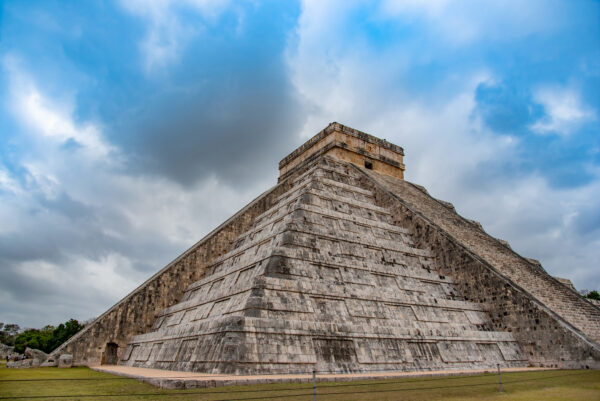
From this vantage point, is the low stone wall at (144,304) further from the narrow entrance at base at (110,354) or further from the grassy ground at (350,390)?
the grassy ground at (350,390)

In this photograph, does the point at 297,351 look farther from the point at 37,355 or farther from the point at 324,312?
the point at 37,355

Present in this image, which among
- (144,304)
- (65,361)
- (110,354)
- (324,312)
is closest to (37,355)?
(65,361)

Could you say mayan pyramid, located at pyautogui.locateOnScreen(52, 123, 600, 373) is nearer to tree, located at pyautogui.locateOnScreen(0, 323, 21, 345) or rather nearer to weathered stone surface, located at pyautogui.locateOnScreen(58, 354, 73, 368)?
weathered stone surface, located at pyautogui.locateOnScreen(58, 354, 73, 368)

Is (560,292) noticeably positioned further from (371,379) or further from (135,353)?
(135,353)

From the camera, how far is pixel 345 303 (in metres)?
10.1

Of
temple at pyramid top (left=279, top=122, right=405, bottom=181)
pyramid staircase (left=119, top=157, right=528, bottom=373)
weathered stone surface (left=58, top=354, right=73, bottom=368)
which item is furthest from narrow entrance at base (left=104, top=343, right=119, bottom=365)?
temple at pyramid top (left=279, top=122, right=405, bottom=181)

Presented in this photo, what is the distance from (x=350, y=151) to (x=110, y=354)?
46.3 ft

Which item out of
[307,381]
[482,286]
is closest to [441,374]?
[307,381]

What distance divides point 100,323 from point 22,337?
12381mm

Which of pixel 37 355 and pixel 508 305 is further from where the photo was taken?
pixel 37 355

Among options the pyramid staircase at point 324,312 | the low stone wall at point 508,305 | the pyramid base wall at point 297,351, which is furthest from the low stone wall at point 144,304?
the low stone wall at point 508,305

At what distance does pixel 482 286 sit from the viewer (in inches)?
510

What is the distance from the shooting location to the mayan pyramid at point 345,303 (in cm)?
883

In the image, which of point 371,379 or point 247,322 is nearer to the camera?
point 371,379
